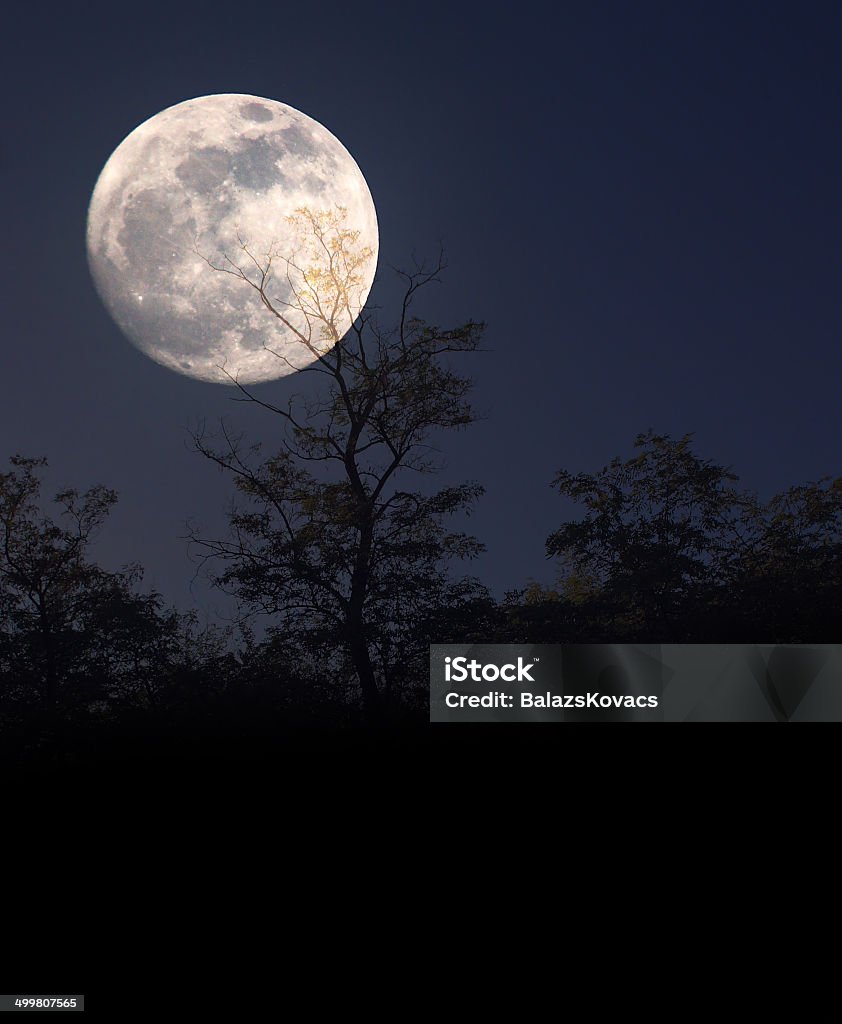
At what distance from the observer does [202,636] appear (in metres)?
25.2

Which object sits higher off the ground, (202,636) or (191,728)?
(202,636)

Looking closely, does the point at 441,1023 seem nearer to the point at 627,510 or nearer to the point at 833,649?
the point at 833,649

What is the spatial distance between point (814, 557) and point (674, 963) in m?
19.0

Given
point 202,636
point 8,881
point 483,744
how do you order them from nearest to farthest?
point 8,881 < point 483,744 < point 202,636

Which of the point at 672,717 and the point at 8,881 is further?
the point at 672,717

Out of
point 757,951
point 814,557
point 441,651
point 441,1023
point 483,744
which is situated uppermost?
point 814,557

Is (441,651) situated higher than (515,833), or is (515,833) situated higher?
(441,651)

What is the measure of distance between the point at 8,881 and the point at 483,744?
965 centimetres

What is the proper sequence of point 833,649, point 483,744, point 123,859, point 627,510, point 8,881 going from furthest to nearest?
1. point 627,510
2. point 833,649
3. point 483,744
4. point 123,859
5. point 8,881

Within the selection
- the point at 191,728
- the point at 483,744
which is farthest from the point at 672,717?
the point at 191,728

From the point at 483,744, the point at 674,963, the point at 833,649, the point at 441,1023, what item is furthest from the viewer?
the point at 833,649

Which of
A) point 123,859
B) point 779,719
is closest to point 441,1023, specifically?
point 123,859

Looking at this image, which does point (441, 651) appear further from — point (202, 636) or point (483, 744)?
point (202, 636)

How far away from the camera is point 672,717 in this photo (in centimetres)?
1903
